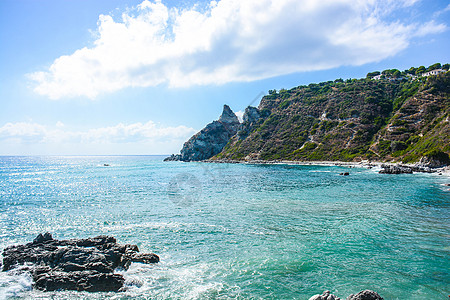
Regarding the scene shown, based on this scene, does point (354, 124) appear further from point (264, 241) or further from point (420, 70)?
point (264, 241)

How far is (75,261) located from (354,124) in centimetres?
13953

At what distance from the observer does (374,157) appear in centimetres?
10394

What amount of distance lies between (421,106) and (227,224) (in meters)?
125

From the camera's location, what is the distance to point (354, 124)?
13062cm

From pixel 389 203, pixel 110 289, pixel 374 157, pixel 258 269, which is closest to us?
pixel 110 289

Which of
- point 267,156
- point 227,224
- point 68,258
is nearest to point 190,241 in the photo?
point 227,224

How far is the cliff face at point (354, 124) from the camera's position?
323ft

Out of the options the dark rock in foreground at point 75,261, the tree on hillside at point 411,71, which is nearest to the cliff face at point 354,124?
the tree on hillside at point 411,71

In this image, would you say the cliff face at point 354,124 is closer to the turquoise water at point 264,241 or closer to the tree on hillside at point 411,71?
the tree on hillside at point 411,71

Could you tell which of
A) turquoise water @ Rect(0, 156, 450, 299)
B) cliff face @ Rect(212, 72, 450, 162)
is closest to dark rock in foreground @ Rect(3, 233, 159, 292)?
turquoise water @ Rect(0, 156, 450, 299)

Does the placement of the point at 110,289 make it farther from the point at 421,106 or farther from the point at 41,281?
the point at 421,106

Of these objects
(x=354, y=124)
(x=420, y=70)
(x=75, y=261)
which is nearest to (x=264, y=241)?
(x=75, y=261)

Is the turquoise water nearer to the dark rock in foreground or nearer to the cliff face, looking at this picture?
the dark rock in foreground

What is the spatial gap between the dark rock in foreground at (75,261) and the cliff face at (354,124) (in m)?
93.0
